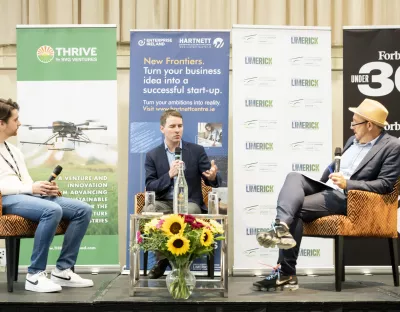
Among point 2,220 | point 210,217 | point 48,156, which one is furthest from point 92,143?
point 210,217

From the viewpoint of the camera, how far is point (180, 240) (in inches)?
153

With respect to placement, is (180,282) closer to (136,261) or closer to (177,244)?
(177,244)

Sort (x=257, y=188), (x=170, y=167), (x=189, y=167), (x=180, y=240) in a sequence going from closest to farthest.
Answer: (x=180, y=240), (x=170, y=167), (x=189, y=167), (x=257, y=188)

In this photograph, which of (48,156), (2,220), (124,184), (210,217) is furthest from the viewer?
(124,184)

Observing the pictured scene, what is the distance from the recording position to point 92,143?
5445 mm

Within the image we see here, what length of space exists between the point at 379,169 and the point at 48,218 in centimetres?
223

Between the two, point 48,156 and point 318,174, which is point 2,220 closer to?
point 48,156

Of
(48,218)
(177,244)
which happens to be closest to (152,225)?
(177,244)

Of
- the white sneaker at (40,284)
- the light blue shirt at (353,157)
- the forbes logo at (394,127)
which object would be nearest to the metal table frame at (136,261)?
the white sneaker at (40,284)

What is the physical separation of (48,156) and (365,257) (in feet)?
8.89

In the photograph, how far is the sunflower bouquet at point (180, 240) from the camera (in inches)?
153

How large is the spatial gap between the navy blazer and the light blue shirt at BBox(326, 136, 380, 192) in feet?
3.12

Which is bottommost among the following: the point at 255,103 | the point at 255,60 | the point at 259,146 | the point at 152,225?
the point at 152,225

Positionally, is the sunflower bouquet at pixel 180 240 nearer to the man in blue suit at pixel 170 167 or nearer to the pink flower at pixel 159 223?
the pink flower at pixel 159 223
